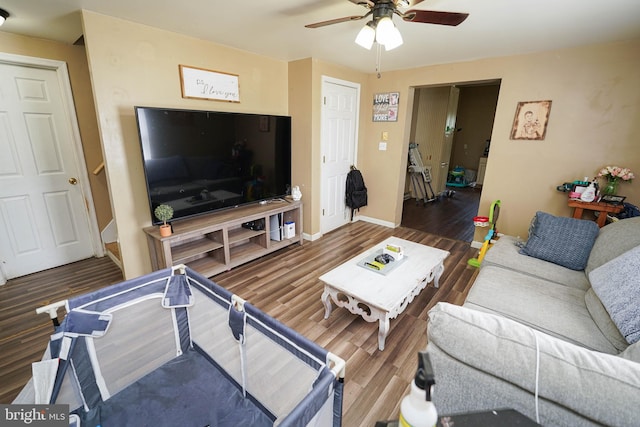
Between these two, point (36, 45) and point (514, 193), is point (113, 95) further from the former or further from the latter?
point (514, 193)

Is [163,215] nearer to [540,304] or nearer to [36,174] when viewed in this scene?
[36,174]

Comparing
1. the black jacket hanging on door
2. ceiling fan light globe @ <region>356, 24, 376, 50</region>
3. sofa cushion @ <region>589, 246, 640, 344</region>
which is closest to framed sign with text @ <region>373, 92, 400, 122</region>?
the black jacket hanging on door

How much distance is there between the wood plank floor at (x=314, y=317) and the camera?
5.33ft

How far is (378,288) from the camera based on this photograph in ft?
6.48

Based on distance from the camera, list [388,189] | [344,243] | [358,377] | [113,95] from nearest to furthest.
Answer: [358,377] < [113,95] < [344,243] < [388,189]

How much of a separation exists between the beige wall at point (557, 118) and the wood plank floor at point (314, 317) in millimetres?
950

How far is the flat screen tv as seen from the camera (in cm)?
233

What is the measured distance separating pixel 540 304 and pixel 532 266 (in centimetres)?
54

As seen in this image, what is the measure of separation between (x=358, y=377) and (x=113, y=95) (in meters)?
2.81

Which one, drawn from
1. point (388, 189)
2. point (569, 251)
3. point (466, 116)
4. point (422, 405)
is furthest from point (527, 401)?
point (466, 116)

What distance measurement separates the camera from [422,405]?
1.77 feet

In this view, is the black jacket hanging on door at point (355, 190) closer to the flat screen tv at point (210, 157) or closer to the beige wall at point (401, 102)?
the beige wall at point (401, 102)

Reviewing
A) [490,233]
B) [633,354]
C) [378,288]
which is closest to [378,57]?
[490,233]

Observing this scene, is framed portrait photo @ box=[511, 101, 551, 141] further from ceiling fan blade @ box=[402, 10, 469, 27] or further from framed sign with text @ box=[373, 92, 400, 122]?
ceiling fan blade @ box=[402, 10, 469, 27]
